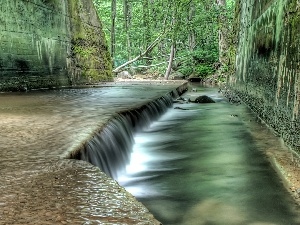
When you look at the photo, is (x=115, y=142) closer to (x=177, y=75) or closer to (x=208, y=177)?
(x=208, y=177)

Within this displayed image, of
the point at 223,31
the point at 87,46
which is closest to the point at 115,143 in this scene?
the point at 87,46

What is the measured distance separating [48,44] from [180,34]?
7.67 meters

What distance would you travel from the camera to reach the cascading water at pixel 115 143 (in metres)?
3.20

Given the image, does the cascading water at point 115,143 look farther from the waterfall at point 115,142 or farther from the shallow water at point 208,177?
the shallow water at point 208,177

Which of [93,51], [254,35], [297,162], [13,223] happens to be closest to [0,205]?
[13,223]

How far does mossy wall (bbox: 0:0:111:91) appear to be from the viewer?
885 cm

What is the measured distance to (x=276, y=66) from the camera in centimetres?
514

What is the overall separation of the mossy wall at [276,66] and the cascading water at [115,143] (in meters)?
1.84

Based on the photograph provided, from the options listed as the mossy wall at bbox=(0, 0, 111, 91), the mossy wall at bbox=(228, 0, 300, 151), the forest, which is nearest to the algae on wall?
the mossy wall at bbox=(0, 0, 111, 91)

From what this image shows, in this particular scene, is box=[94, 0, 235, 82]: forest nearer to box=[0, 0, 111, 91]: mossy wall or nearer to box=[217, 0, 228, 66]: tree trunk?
box=[217, 0, 228, 66]: tree trunk

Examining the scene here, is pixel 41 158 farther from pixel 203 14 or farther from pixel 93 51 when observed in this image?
pixel 203 14

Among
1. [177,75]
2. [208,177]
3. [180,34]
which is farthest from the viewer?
[177,75]

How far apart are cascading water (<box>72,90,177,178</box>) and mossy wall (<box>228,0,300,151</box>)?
Result: 6.05ft

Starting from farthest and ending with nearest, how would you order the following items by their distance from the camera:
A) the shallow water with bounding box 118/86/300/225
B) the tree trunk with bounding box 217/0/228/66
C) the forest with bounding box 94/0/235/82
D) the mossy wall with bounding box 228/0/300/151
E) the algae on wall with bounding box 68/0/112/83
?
the tree trunk with bounding box 217/0/228/66 < the forest with bounding box 94/0/235/82 < the algae on wall with bounding box 68/0/112/83 < the mossy wall with bounding box 228/0/300/151 < the shallow water with bounding box 118/86/300/225
